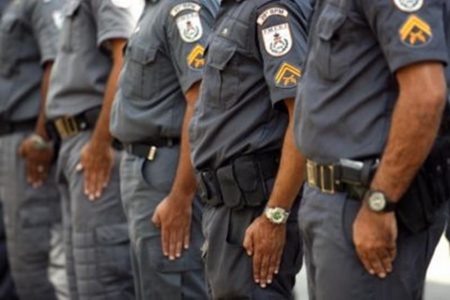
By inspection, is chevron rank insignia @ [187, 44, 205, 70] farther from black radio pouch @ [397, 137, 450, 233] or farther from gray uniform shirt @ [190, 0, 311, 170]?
black radio pouch @ [397, 137, 450, 233]

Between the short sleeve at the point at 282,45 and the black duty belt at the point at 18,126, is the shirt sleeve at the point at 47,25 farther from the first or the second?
the short sleeve at the point at 282,45

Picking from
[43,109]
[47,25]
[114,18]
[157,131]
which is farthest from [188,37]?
[43,109]

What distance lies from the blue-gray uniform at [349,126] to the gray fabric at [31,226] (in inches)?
113

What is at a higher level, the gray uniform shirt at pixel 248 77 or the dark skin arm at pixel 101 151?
the gray uniform shirt at pixel 248 77

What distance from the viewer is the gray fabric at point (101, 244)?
4.64 meters

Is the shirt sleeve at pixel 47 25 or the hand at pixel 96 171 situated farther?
the shirt sleeve at pixel 47 25

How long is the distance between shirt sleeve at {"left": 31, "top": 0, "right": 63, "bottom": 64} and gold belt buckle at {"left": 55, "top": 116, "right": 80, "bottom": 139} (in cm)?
54

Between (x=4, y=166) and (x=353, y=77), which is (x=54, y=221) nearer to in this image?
(x=4, y=166)

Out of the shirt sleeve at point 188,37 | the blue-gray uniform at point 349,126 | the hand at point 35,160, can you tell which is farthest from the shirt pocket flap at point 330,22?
the hand at point 35,160

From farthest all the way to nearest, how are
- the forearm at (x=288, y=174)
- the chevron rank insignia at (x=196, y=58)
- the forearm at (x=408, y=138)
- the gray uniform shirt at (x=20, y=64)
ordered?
the gray uniform shirt at (x=20, y=64) → the chevron rank insignia at (x=196, y=58) → the forearm at (x=288, y=174) → the forearm at (x=408, y=138)

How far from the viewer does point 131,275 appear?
4.67 m

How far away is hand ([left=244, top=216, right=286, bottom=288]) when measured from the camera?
341cm

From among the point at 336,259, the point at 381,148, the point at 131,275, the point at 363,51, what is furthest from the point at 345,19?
the point at 131,275

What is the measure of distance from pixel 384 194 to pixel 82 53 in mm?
2285
